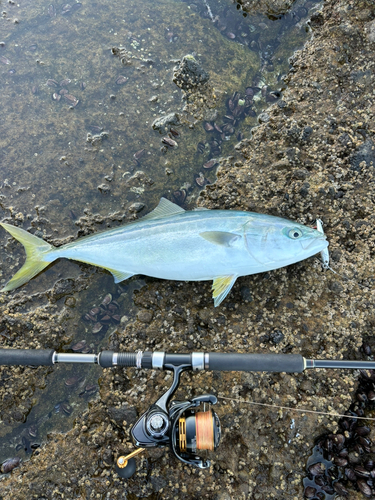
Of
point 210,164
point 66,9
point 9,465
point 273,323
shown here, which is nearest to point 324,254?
point 273,323

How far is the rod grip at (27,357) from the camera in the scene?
8.43 ft

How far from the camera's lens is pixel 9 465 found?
297 cm

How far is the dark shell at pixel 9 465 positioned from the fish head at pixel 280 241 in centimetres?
301

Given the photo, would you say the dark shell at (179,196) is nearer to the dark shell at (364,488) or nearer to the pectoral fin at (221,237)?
the pectoral fin at (221,237)

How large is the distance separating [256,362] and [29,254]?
2.44 m

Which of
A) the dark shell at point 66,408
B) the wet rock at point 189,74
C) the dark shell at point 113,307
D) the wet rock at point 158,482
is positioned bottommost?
the wet rock at point 158,482

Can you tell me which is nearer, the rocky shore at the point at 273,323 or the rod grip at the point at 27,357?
the rod grip at the point at 27,357

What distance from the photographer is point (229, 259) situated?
2.85 meters

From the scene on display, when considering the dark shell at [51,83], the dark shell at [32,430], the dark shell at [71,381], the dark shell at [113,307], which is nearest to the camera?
the dark shell at [32,430]

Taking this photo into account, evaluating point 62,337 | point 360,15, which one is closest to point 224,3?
point 360,15

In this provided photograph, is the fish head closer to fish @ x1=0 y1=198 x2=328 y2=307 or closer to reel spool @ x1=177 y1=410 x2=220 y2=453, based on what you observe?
fish @ x1=0 y1=198 x2=328 y2=307

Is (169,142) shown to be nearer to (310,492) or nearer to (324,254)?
(324,254)

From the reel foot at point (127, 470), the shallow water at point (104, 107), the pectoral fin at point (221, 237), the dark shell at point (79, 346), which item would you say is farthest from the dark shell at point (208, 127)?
the reel foot at point (127, 470)

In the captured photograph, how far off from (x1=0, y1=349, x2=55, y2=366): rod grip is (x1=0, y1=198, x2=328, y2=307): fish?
3.06 feet
